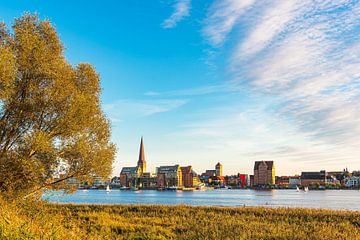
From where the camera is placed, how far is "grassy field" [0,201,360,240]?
14188 mm

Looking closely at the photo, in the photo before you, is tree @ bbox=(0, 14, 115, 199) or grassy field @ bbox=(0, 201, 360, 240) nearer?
grassy field @ bbox=(0, 201, 360, 240)

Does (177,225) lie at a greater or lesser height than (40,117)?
lesser

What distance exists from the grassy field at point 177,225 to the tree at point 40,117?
270cm

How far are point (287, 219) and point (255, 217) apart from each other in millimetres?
3243

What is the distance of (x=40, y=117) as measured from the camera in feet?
80.7

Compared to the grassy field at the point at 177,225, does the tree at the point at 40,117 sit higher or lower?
higher

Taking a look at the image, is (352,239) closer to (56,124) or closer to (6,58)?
(56,124)

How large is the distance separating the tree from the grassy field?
2705 mm

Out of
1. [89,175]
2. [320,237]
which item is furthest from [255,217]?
[89,175]

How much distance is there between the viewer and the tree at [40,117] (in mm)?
22703

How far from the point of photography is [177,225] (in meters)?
26.3

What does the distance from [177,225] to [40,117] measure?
13.3 meters

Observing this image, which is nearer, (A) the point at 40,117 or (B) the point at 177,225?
(A) the point at 40,117

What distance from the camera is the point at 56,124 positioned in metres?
24.7
